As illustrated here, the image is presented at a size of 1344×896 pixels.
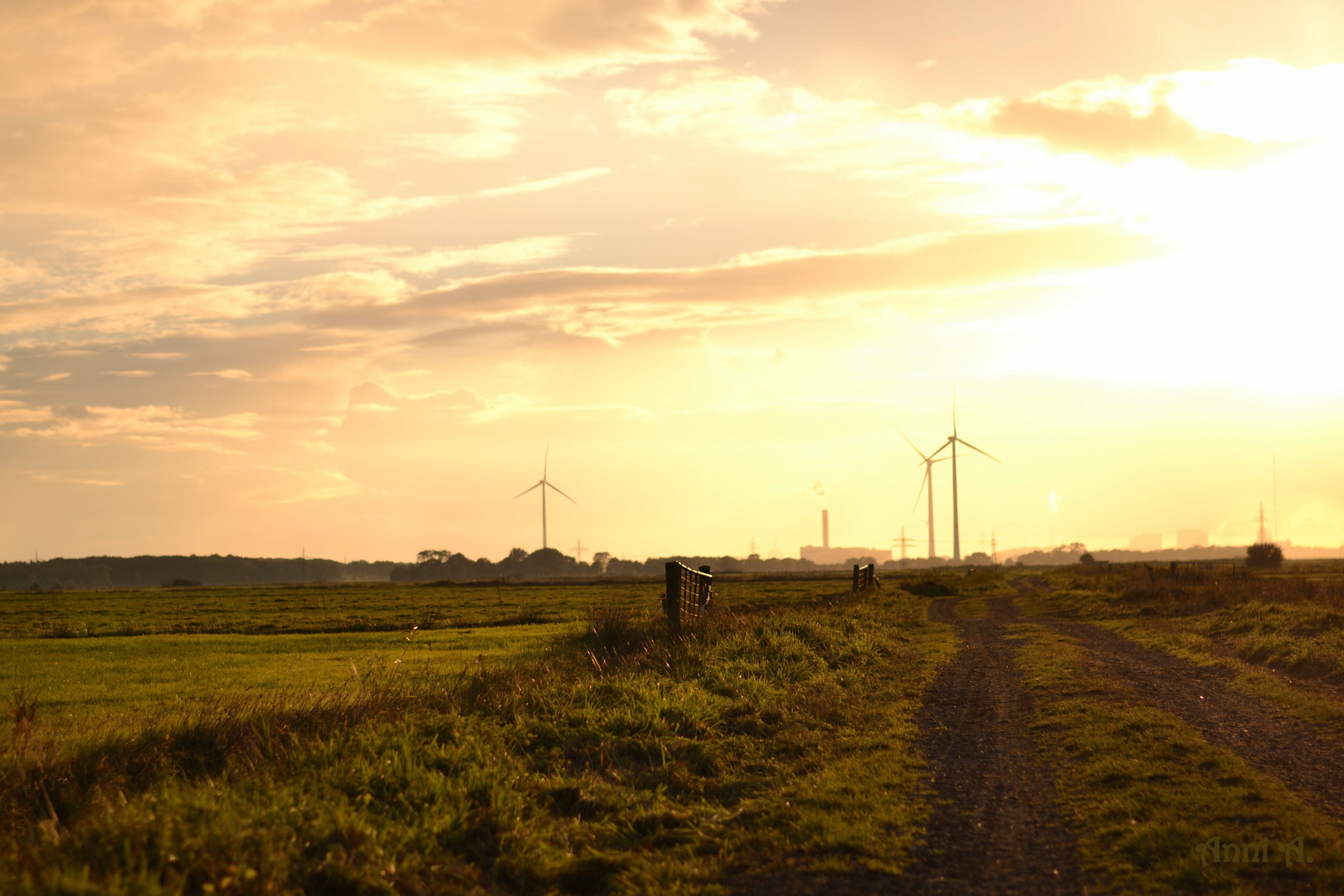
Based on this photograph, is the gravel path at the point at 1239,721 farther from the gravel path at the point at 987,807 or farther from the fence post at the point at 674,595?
the fence post at the point at 674,595

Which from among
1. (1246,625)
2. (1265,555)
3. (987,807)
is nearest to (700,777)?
(987,807)

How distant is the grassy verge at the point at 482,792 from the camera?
7.47 meters

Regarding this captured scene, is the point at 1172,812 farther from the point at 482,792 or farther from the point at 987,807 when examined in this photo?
the point at 482,792

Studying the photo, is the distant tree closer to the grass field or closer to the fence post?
the grass field

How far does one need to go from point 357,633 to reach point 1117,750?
3673 cm

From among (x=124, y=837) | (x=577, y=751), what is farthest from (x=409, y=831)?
(x=577, y=751)

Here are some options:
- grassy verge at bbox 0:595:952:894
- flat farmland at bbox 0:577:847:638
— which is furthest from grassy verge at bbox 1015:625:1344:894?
flat farmland at bbox 0:577:847:638

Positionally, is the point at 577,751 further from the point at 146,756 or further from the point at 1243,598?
the point at 1243,598

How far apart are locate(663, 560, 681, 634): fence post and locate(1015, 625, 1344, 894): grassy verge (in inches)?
364

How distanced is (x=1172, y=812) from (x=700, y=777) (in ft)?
16.0

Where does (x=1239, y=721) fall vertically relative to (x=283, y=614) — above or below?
above

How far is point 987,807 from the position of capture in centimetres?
1000

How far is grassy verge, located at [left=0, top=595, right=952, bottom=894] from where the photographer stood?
7.47m

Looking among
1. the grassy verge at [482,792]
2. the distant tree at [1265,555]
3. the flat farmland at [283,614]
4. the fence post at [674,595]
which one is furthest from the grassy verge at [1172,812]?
the distant tree at [1265,555]
